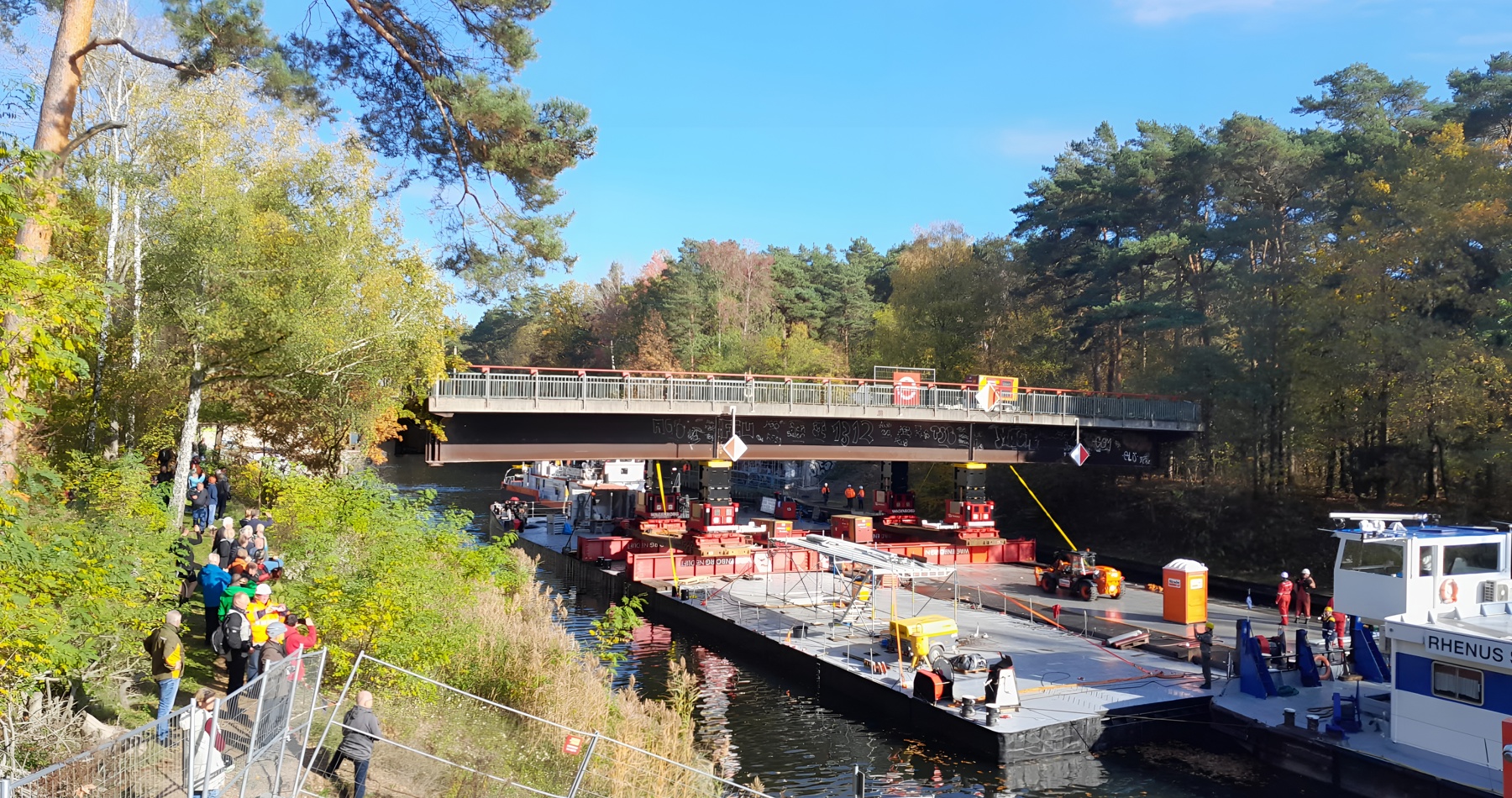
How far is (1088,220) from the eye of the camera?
168 ft

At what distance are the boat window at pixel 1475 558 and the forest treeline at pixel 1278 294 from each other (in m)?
12.5

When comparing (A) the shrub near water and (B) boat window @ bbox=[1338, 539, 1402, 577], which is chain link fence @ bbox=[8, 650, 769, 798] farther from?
(B) boat window @ bbox=[1338, 539, 1402, 577]

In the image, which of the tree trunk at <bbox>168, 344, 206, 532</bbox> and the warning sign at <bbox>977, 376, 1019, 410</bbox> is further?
the warning sign at <bbox>977, 376, 1019, 410</bbox>

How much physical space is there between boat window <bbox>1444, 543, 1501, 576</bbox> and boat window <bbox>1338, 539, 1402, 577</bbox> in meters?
1.50

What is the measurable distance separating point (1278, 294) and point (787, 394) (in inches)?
922

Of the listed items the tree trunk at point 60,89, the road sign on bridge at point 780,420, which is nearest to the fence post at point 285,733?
the tree trunk at point 60,89

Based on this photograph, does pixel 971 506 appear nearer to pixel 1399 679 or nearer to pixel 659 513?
pixel 659 513

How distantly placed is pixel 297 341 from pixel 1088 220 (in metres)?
40.9

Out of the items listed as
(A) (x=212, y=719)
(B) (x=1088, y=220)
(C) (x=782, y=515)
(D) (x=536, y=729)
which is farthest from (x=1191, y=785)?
(B) (x=1088, y=220)

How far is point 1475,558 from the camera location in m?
19.9

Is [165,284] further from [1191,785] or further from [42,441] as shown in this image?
[1191,785]

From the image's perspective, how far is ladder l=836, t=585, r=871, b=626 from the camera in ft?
88.5

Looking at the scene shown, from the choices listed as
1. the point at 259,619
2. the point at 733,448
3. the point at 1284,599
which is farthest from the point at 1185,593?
the point at 259,619

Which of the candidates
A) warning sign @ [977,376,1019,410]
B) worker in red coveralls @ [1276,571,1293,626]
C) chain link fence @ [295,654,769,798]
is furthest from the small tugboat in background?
chain link fence @ [295,654,769,798]
